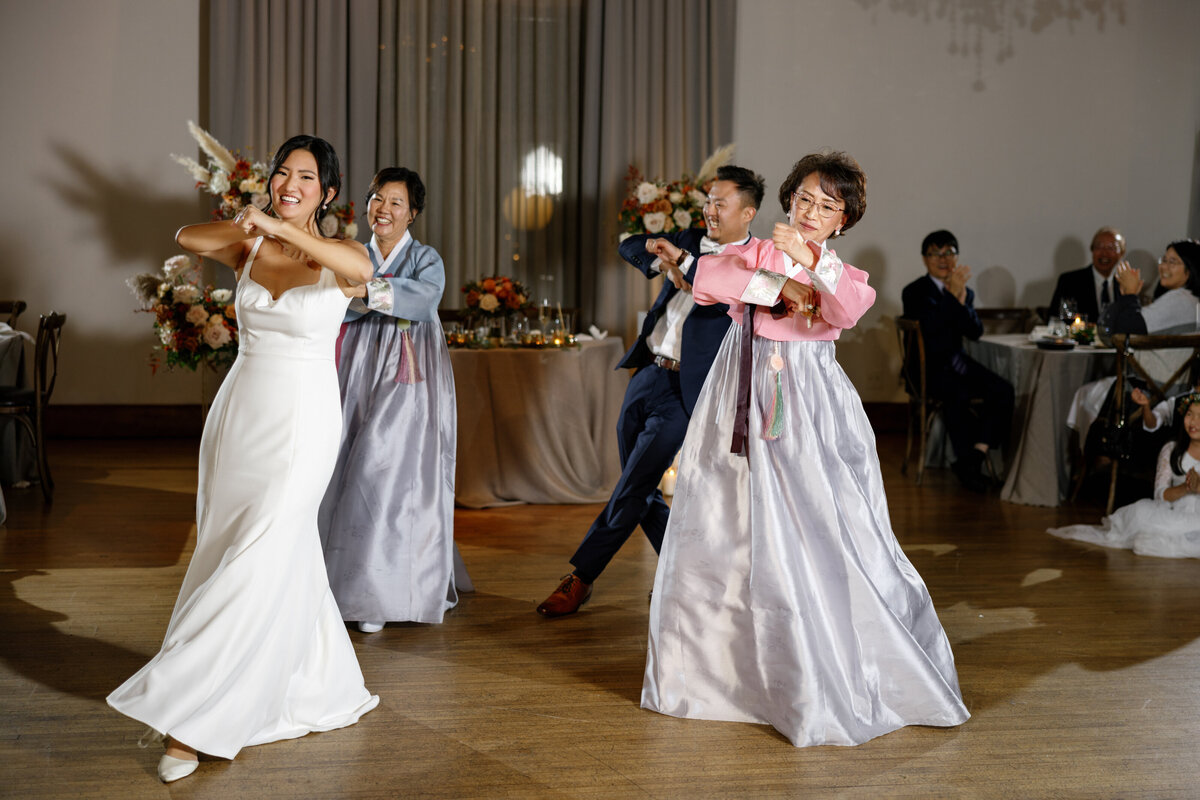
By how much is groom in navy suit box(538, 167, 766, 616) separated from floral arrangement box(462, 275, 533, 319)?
2.29m

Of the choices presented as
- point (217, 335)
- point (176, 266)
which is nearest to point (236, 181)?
point (176, 266)

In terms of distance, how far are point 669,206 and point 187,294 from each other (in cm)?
288

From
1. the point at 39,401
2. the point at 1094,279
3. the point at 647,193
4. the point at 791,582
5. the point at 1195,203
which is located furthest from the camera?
the point at 1195,203

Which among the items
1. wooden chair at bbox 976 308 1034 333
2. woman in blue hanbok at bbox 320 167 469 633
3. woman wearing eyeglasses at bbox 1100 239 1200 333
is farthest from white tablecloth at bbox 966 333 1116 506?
woman in blue hanbok at bbox 320 167 469 633

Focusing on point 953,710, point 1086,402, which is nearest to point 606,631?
point 953,710

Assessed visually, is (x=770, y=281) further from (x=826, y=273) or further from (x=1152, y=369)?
(x=1152, y=369)

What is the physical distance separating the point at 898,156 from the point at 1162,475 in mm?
3943

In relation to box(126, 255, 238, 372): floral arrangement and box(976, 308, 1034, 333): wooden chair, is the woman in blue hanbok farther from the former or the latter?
box(976, 308, 1034, 333): wooden chair

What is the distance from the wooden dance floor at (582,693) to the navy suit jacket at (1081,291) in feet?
10.6

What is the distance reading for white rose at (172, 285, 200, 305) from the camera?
5.56 meters

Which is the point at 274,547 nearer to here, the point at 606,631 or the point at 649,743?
the point at 649,743

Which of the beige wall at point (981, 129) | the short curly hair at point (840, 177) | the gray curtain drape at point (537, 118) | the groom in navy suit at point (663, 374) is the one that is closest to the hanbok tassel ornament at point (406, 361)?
the groom in navy suit at point (663, 374)

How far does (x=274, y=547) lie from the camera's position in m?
2.77

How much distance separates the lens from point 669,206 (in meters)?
6.76
